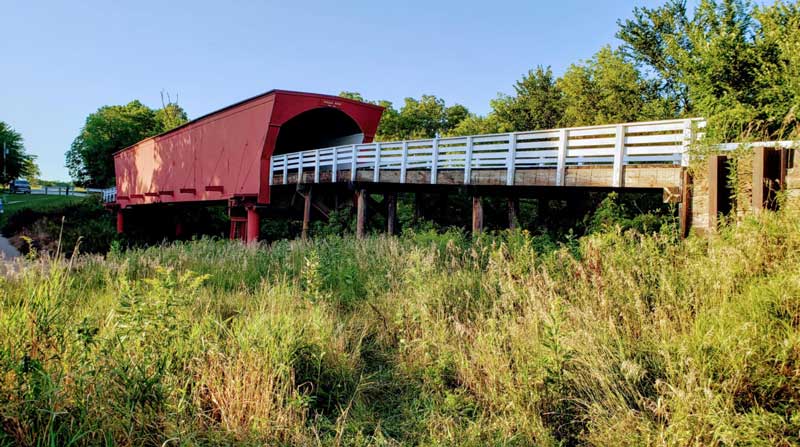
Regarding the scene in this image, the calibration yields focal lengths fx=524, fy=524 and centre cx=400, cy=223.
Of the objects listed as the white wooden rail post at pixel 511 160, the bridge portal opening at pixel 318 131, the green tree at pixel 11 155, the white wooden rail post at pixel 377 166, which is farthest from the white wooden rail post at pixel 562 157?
the green tree at pixel 11 155

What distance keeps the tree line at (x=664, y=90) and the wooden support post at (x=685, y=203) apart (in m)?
0.85

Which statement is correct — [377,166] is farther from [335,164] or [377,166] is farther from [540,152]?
[540,152]

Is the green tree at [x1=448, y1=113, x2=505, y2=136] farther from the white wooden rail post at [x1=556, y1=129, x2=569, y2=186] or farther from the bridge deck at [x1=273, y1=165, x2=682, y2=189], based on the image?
the white wooden rail post at [x1=556, y1=129, x2=569, y2=186]

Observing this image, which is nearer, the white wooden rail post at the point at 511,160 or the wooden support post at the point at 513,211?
the white wooden rail post at the point at 511,160

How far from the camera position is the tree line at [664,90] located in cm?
1079

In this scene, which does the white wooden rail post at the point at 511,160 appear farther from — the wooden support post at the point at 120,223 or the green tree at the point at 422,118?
the green tree at the point at 422,118

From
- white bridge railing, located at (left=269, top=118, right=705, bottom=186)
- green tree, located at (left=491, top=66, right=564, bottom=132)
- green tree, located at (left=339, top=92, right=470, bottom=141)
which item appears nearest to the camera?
white bridge railing, located at (left=269, top=118, right=705, bottom=186)

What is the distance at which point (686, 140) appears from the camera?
330 inches

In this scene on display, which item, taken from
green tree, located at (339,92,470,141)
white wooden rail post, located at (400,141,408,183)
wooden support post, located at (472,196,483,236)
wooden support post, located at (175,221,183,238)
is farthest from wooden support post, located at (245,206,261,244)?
green tree, located at (339,92,470,141)

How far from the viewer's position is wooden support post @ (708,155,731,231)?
667cm

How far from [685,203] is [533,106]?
80.8 ft

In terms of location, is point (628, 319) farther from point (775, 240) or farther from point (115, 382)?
point (115, 382)

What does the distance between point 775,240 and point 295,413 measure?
4.42 metres

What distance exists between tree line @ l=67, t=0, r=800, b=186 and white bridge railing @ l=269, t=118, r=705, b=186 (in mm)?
806
